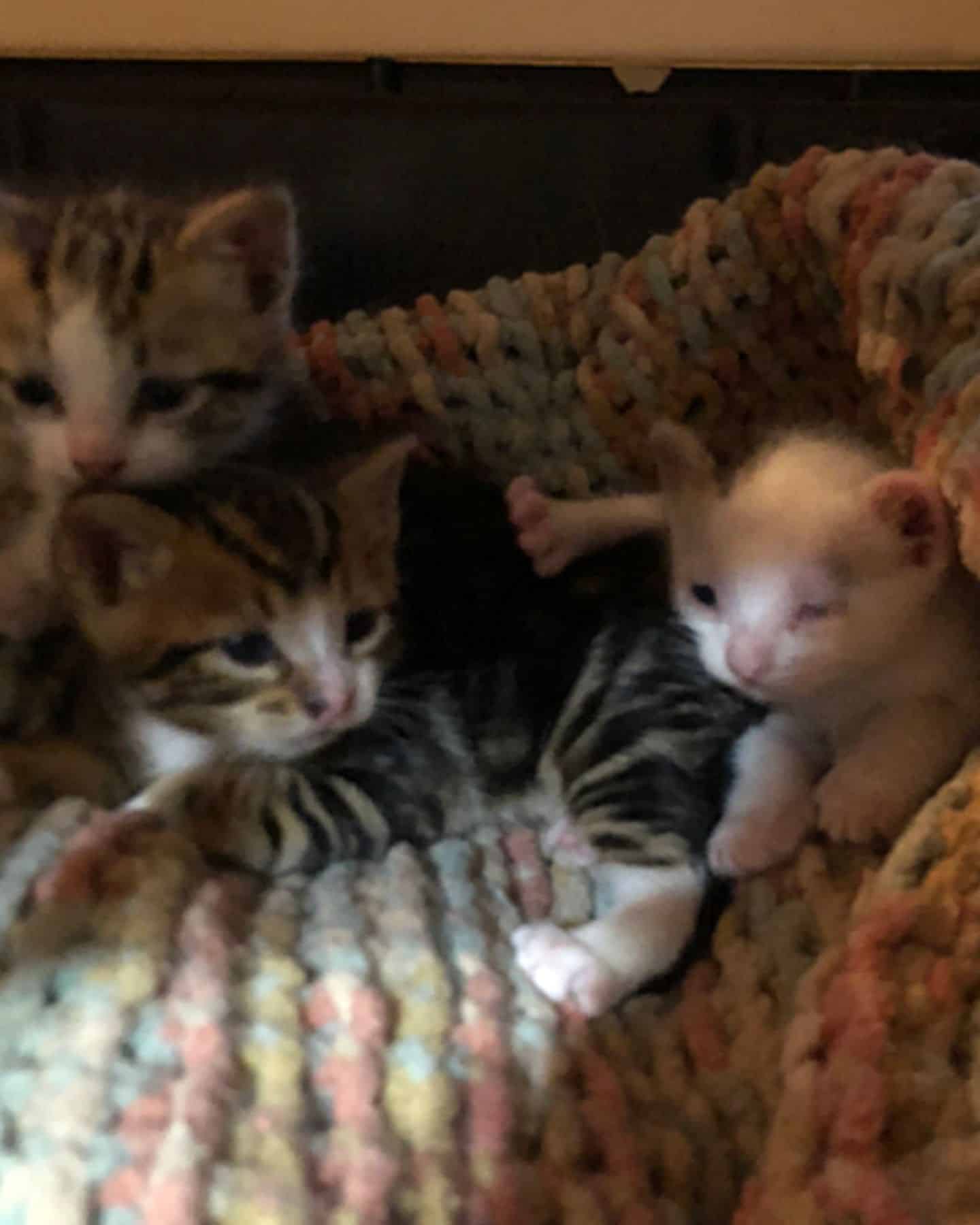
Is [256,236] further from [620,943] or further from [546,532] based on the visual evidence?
[620,943]

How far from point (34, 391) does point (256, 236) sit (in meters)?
0.23

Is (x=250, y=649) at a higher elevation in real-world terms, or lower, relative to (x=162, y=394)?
lower

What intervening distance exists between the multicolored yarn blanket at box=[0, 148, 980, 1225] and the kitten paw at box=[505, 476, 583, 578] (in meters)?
0.22

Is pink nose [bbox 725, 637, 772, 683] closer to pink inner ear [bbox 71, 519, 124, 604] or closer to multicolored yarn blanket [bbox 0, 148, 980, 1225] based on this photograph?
multicolored yarn blanket [bbox 0, 148, 980, 1225]

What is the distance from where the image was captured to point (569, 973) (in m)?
0.78

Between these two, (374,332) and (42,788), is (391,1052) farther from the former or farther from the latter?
(374,332)

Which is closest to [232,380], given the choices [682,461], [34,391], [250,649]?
[34,391]

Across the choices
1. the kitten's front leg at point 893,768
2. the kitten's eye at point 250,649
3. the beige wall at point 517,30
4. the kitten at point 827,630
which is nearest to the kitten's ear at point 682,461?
the kitten at point 827,630

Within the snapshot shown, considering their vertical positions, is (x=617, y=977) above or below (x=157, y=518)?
below

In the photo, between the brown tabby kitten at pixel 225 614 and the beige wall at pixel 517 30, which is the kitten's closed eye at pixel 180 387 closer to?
the brown tabby kitten at pixel 225 614

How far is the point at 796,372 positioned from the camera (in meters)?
1.11

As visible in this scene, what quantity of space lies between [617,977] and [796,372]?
1.89ft

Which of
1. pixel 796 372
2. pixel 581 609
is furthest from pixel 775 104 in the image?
pixel 581 609

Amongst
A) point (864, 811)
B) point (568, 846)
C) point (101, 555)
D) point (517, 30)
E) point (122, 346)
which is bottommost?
point (568, 846)
